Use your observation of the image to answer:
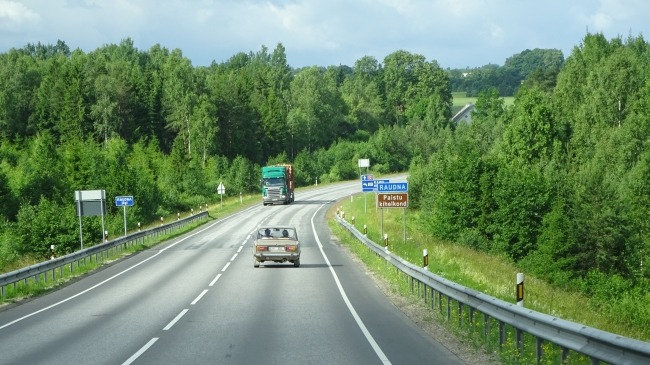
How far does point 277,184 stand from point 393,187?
149 feet

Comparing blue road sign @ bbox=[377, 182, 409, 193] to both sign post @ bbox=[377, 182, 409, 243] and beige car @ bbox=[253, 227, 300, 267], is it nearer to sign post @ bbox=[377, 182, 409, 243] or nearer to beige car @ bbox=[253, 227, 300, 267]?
sign post @ bbox=[377, 182, 409, 243]

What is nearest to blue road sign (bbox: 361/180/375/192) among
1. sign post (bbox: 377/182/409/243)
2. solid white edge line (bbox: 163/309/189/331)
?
sign post (bbox: 377/182/409/243)

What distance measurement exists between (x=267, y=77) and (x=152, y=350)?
5464 inches

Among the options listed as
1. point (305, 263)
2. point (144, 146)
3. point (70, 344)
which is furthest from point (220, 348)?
point (144, 146)

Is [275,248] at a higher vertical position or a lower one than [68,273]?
higher

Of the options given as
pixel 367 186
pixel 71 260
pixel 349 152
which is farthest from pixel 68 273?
pixel 349 152

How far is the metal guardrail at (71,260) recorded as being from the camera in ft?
82.7

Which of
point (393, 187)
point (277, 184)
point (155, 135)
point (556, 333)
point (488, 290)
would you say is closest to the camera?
point (556, 333)

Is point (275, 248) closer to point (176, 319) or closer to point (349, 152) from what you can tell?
point (176, 319)

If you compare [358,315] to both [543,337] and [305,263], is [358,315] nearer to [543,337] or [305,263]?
[543,337]

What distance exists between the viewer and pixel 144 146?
359 ft

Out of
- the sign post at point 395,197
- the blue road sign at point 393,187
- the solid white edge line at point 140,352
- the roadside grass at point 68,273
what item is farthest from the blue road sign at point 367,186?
the solid white edge line at point 140,352

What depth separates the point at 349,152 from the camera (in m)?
125

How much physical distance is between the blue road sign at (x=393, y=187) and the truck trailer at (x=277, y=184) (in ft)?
141
